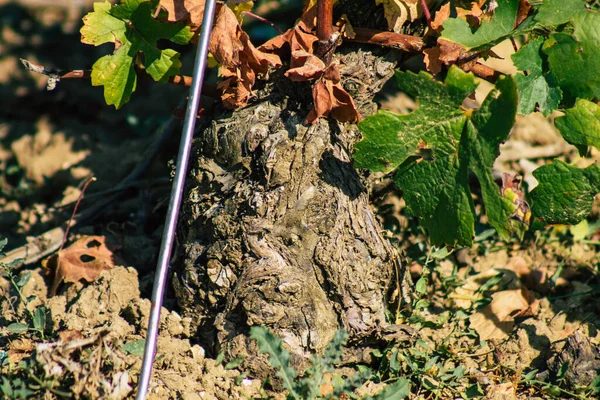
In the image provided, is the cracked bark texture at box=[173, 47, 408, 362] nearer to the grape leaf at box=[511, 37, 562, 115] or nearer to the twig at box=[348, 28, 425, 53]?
the twig at box=[348, 28, 425, 53]

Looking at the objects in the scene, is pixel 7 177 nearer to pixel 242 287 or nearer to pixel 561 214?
pixel 242 287

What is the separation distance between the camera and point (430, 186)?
2.11m

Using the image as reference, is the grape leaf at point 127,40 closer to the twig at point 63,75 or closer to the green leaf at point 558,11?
the twig at point 63,75

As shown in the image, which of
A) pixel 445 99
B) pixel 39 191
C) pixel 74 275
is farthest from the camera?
pixel 39 191

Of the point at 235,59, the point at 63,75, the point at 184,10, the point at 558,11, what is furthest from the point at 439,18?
the point at 63,75

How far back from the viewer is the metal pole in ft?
5.93

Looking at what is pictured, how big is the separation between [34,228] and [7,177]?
747 millimetres

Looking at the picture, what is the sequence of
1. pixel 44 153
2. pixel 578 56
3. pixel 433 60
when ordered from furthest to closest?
pixel 44 153, pixel 433 60, pixel 578 56

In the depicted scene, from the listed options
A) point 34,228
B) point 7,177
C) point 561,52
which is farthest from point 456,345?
point 7,177

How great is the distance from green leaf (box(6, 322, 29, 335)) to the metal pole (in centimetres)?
59

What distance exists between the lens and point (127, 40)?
228 centimetres

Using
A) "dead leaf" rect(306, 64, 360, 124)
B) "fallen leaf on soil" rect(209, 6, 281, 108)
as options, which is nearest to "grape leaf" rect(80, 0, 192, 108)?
"fallen leaf on soil" rect(209, 6, 281, 108)

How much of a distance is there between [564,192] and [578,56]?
17.6 inches

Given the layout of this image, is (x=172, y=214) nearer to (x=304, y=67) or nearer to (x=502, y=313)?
(x=304, y=67)
